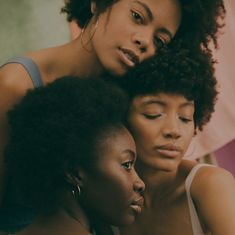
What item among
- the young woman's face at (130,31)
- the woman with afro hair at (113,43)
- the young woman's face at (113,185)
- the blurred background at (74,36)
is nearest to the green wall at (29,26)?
the blurred background at (74,36)

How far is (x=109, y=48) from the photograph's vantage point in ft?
4.04

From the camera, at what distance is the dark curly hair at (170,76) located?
127 centimetres

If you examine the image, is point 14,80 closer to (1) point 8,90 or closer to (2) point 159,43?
(1) point 8,90

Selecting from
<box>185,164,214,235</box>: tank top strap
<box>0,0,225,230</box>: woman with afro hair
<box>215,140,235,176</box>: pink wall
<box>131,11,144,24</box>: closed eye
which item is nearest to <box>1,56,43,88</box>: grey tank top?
<box>0,0,225,230</box>: woman with afro hair

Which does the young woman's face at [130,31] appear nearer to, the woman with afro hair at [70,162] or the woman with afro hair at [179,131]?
the woman with afro hair at [179,131]

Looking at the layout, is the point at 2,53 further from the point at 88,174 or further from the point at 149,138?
the point at 88,174

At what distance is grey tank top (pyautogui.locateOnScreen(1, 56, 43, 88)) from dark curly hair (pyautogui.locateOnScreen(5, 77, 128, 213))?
0.16m

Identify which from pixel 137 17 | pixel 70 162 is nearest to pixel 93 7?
pixel 137 17

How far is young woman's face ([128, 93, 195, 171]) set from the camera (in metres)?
1.24

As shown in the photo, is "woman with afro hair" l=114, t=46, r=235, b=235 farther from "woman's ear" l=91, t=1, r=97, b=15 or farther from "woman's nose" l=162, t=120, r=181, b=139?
"woman's ear" l=91, t=1, r=97, b=15

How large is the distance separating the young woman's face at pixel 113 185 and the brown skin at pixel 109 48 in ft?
0.78

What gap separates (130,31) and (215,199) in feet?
1.37

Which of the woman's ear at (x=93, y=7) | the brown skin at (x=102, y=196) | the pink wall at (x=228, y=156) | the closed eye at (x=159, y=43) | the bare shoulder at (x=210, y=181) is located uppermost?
the woman's ear at (x=93, y=7)

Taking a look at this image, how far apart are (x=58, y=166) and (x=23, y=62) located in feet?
1.07
